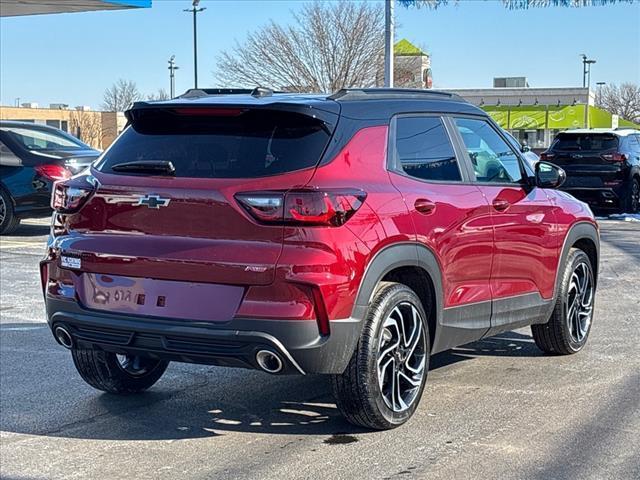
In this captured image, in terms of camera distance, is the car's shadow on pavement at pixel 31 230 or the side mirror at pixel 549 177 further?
the car's shadow on pavement at pixel 31 230

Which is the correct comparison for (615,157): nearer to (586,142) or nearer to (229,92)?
(586,142)

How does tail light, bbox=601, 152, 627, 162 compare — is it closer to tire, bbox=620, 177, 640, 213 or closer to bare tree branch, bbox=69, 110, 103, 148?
tire, bbox=620, 177, 640, 213

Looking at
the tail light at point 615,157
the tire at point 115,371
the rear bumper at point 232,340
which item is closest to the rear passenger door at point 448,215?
the rear bumper at point 232,340

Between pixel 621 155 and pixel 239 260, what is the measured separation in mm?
14562

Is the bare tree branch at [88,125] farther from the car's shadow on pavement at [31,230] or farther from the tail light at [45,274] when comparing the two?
the tail light at [45,274]

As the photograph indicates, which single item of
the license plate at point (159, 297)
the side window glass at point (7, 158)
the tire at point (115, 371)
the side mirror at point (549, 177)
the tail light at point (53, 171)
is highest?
the side window glass at point (7, 158)

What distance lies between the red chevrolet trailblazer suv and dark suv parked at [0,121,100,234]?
9.13 meters

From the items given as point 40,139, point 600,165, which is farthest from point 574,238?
point 600,165

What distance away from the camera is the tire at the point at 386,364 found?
4.70 metres

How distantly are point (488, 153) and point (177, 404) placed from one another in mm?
2478

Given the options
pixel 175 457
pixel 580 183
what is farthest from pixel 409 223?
pixel 580 183

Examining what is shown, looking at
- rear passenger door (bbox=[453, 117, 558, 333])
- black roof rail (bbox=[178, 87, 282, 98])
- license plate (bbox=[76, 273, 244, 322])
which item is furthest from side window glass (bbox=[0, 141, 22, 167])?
license plate (bbox=[76, 273, 244, 322])

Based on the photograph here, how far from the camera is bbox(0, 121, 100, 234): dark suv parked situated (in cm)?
1428

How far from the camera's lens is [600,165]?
17703 mm
